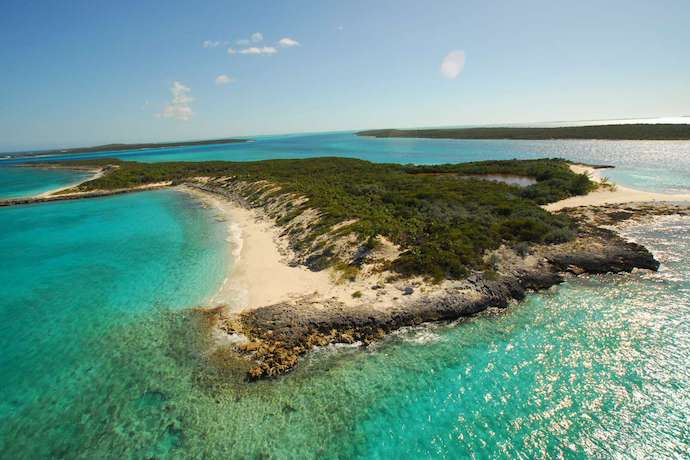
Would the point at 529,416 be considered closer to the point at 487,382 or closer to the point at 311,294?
the point at 487,382

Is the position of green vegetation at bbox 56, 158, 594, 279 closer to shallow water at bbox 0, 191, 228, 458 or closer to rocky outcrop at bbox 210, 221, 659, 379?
rocky outcrop at bbox 210, 221, 659, 379

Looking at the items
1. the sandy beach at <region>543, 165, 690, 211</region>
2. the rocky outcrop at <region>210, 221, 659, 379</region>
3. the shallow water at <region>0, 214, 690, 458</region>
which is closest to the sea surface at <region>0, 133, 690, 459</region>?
the shallow water at <region>0, 214, 690, 458</region>

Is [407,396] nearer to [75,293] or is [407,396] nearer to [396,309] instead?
[396,309]

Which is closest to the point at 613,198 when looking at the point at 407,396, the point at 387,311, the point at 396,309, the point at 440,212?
the point at 440,212

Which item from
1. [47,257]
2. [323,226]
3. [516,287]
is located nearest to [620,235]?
[516,287]

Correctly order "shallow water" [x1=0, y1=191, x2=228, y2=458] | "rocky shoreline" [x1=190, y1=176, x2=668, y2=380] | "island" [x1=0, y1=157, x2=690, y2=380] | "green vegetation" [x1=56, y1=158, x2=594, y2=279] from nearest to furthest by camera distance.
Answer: "shallow water" [x1=0, y1=191, x2=228, y2=458] < "rocky shoreline" [x1=190, y1=176, x2=668, y2=380] < "island" [x1=0, y1=157, x2=690, y2=380] < "green vegetation" [x1=56, y1=158, x2=594, y2=279]

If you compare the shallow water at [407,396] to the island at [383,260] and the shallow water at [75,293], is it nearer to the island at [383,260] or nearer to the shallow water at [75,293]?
the shallow water at [75,293]
